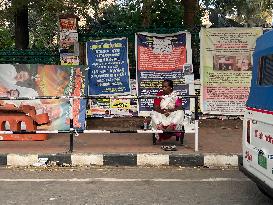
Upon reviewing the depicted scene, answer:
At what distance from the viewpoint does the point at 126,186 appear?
573 centimetres

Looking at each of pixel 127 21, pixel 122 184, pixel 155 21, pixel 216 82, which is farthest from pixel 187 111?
pixel 127 21

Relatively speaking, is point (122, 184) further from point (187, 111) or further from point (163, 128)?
point (187, 111)

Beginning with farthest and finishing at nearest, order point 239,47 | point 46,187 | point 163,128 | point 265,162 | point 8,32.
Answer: point 8,32 < point 239,47 < point 163,128 < point 46,187 < point 265,162

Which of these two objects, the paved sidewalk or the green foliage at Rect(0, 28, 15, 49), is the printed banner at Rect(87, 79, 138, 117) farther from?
the green foliage at Rect(0, 28, 15, 49)

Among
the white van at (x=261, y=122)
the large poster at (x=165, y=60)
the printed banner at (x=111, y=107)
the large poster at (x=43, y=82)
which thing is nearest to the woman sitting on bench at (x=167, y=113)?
the large poster at (x=165, y=60)

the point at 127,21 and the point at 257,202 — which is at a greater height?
the point at 127,21

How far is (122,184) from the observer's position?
5.83 metres

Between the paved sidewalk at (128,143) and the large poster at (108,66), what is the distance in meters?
0.78

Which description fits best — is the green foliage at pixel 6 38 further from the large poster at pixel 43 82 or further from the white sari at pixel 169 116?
the white sari at pixel 169 116

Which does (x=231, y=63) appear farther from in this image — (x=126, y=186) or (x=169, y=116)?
(x=126, y=186)

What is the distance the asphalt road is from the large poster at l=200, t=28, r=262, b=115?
3463mm

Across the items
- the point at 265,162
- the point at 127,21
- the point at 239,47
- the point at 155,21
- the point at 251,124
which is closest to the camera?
the point at 265,162

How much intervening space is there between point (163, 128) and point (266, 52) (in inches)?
139

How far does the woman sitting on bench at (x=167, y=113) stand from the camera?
7961mm
